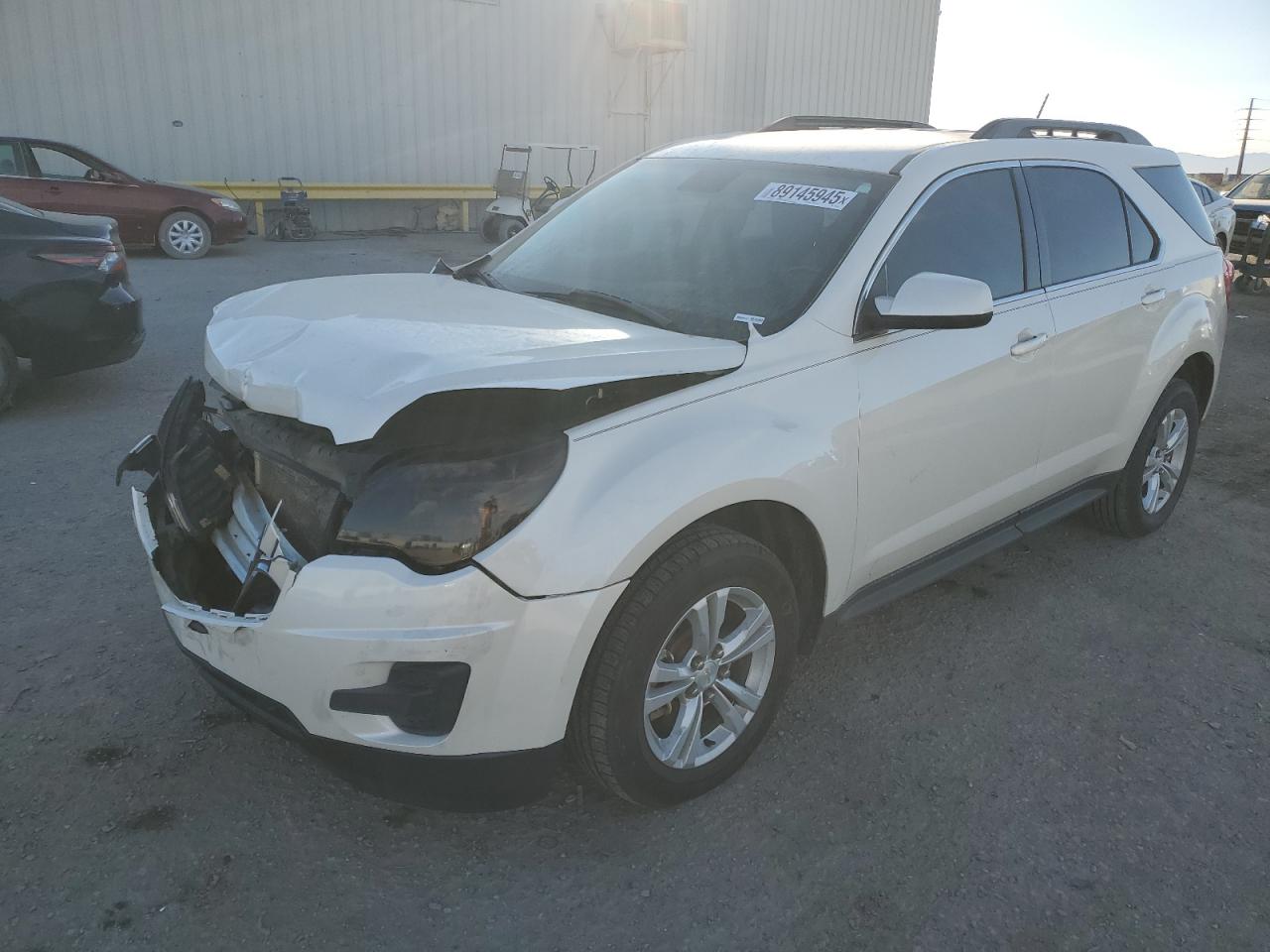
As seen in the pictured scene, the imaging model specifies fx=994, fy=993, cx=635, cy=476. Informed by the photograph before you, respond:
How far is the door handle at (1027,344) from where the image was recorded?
3432 millimetres

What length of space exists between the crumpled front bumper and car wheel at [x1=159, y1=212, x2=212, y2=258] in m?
13.0

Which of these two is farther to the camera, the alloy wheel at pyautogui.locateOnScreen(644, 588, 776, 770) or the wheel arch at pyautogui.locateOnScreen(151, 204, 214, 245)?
the wheel arch at pyautogui.locateOnScreen(151, 204, 214, 245)

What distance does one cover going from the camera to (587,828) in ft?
8.85

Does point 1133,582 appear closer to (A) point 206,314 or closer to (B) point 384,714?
(B) point 384,714

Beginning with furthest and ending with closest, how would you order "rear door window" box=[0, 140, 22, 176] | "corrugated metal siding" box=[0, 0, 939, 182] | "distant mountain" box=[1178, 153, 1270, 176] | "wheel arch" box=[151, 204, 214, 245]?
"distant mountain" box=[1178, 153, 1270, 176] < "corrugated metal siding" box=[0, 0, 939, 182] < "wheel arch" box=[151, 204, 214, 245] < "rear door window" box=[0, 140, 22, 176]

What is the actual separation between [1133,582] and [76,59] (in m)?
17.7

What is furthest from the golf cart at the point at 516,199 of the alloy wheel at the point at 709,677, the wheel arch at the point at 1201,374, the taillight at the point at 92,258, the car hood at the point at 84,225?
the alloy wheel at the point at 709,677

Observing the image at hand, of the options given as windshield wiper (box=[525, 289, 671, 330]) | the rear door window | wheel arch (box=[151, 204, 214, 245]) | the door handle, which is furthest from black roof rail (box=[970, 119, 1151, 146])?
the rear door window

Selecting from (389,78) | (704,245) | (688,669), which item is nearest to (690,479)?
(688,669)

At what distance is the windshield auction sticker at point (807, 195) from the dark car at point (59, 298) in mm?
4825

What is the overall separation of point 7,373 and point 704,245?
4970 millimetres

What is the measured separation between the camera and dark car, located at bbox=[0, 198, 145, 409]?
609 cm

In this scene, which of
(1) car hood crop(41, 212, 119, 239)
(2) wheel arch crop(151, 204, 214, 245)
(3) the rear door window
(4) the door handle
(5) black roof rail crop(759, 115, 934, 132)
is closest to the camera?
(4) the door handle

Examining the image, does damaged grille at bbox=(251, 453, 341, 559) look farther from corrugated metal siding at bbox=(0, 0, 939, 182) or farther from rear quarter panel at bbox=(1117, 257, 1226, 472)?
corrugated metal siding at bbox=(0, 0, 939, 182)
